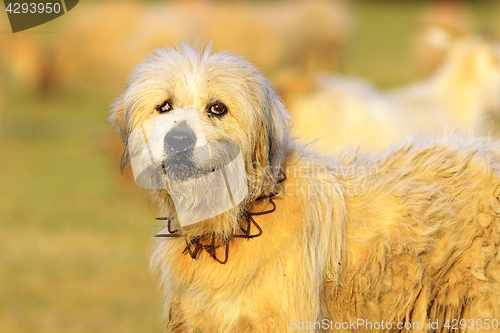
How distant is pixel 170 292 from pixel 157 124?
0.93 m

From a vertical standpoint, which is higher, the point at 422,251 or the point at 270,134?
the point at 270,134

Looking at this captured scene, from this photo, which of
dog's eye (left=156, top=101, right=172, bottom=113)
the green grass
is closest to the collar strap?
dog's eye (left=156, top=101, right=172, bottom=113)

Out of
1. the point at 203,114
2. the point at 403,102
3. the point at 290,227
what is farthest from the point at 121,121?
the point at 403,102

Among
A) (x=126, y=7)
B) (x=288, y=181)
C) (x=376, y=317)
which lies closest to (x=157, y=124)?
(x=288, y=181)

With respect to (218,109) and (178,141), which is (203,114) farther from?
(178,141)

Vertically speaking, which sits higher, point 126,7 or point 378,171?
point 378,171

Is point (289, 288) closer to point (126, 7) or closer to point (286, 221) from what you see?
point (286, 221)

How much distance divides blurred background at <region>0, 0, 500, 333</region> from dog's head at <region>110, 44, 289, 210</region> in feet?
1.45

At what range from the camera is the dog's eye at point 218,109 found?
9.05 ft

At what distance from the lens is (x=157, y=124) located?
8.98 ft

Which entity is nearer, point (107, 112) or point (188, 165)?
point (188, 165)

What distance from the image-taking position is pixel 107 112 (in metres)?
3.50

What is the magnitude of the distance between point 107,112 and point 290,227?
137 centimetres

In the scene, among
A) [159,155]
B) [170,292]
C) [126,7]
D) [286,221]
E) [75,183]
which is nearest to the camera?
[159,155]
